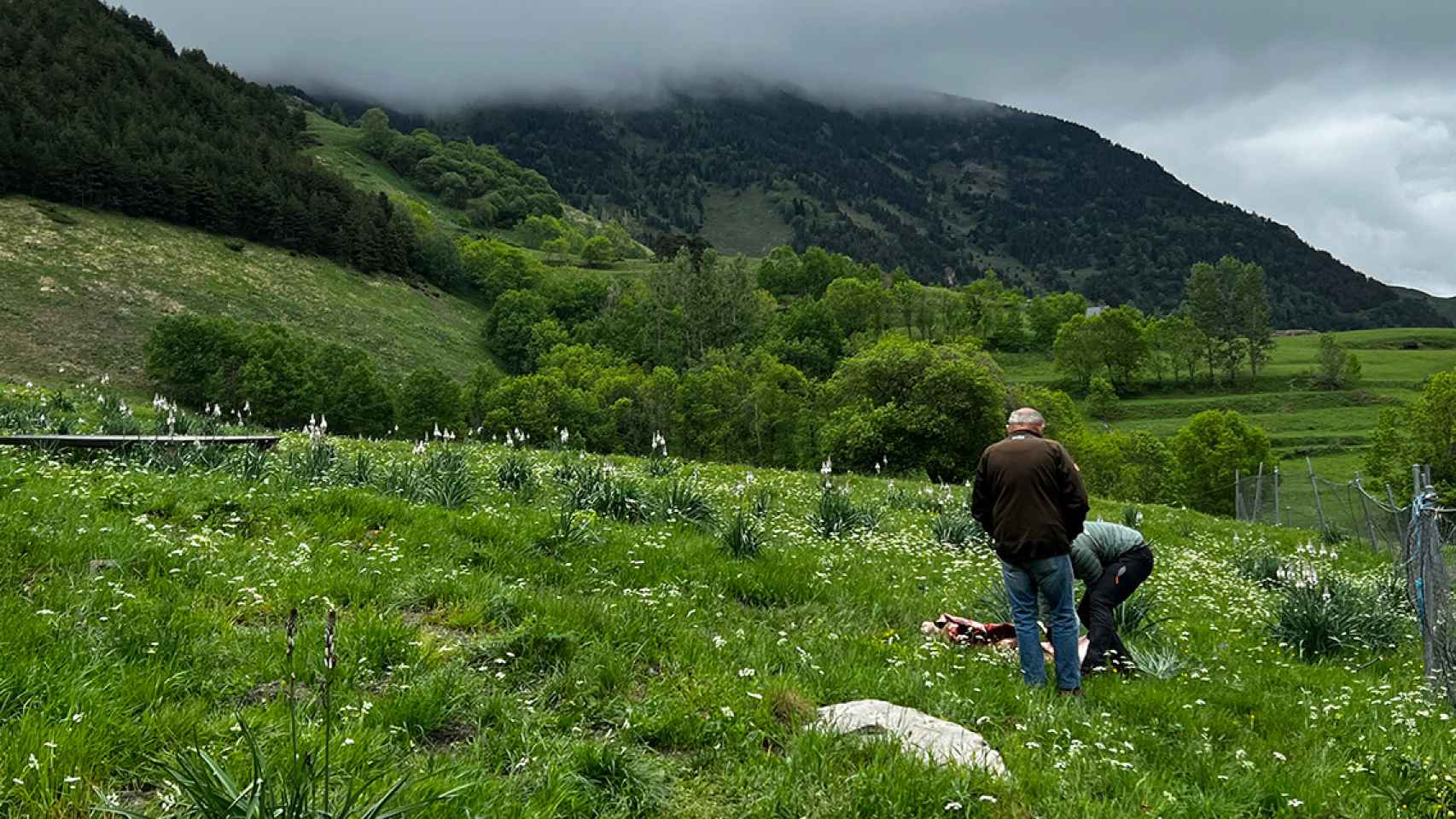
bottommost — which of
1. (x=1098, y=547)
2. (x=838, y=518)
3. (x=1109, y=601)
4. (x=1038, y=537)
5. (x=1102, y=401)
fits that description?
(x=1102, y=401)

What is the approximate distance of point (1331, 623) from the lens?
362 inches

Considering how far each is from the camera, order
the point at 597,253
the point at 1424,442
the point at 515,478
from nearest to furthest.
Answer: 1. the point at 515,478
2. the point at 1424,442
3. the point at 597,253

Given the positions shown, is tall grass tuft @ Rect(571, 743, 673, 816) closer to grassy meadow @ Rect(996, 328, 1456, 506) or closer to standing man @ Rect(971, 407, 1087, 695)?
standing man @ Rect(971, 407, 1087, 695)

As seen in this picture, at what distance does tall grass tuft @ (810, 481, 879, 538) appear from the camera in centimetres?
1298

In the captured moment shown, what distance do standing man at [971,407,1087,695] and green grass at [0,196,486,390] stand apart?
219 ft

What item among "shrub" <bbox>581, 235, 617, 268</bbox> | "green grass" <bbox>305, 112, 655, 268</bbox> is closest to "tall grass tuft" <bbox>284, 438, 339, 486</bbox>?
"green grass" <bbox>305, 112, 655, 268</bbox>

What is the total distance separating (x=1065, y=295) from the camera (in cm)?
14912

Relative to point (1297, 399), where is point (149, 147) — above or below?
above

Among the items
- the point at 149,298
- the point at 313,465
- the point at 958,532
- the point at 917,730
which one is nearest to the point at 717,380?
the point at 149,298

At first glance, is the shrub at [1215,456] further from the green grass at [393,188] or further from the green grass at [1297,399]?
the green grass at [393,188]

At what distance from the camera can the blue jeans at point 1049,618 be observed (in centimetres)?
667

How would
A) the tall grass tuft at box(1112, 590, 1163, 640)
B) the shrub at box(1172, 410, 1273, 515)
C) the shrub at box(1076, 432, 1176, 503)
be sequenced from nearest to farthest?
1. the tall grass tuft at box(1112, 590, 1163, 640)
2. the shrub at box(1076, 432, 1176, 503)
3. the shrub at box(1172, 410, 1273, 515)

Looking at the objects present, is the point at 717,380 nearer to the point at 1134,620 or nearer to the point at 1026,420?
the point at 1134,620

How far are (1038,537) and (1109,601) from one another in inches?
75.7
